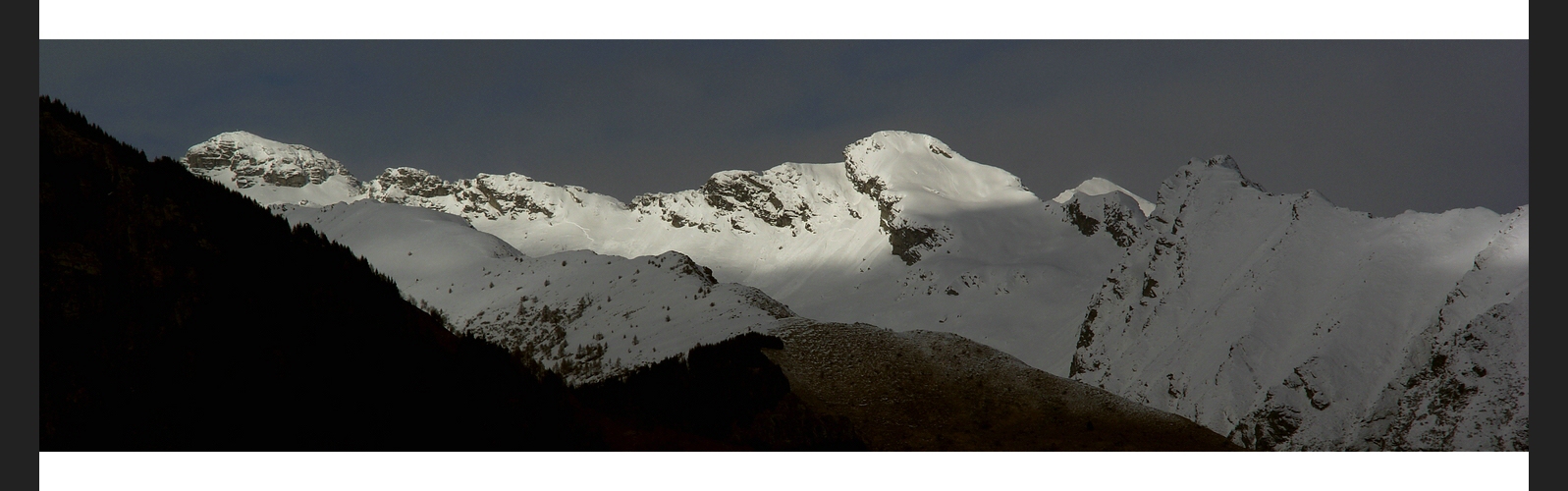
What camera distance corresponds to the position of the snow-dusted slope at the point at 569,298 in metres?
46.8

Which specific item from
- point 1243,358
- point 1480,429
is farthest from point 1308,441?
point 1480,429

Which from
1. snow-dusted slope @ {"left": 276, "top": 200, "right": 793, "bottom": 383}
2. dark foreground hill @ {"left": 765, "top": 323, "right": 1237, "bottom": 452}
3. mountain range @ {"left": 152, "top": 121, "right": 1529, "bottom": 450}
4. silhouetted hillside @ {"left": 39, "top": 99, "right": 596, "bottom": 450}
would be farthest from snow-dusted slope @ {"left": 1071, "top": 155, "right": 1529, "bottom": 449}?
silhouetted hillside @ {"left": 39, "top": 99, "right": 596, "bottom": 450}

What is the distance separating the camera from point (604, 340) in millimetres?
48312

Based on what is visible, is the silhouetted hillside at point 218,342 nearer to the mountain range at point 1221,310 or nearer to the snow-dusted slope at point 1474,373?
the mountain range at point 1221,310

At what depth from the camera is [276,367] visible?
27.8 m

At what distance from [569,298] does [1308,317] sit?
248 feet

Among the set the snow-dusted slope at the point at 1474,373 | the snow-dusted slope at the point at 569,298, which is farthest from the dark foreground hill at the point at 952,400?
the snow-dusted slope at the point at 1474,373

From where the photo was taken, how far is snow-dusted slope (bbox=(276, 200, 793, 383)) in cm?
4675

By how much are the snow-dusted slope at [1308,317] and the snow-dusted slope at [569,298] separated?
36.3 metres

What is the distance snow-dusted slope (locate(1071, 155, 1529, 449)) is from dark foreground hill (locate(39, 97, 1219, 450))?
40381 millimetres

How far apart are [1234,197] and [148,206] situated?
449ft

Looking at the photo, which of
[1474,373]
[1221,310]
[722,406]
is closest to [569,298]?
[722,406]
